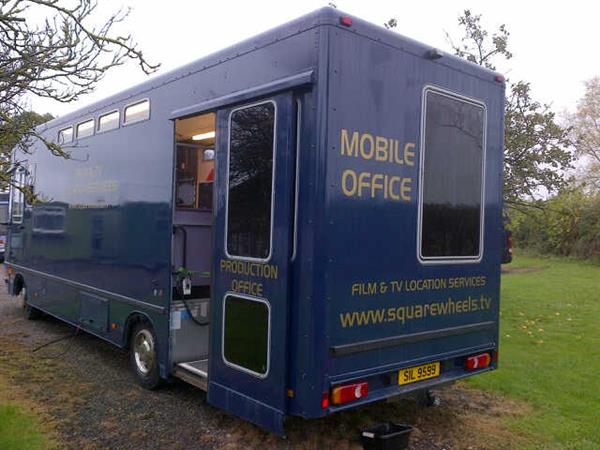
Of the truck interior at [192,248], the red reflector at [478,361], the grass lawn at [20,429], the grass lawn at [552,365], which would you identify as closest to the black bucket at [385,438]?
the red reflector at [478,361]

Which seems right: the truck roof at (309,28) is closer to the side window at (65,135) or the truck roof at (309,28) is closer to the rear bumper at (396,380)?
the side window at (65,135)

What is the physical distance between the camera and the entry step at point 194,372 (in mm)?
4754

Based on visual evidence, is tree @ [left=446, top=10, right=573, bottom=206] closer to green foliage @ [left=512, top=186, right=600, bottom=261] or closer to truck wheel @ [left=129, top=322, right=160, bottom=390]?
truck wheel @ [left=129, top=322, right=160, bottom=390]

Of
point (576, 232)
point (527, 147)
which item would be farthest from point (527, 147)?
point (576, 232)

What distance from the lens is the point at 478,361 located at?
187 inches

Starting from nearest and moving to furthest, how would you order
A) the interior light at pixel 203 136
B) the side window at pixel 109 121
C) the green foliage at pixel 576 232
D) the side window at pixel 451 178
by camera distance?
the side window at pixel 451 178, the interior light at pixel 203 136, the side window at pixel 109 121, the green foliage at pixel 576 232

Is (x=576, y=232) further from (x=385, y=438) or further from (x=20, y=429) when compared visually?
(x=20, y=429)

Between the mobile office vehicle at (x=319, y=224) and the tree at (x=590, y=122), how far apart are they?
2977cm

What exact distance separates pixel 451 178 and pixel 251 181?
5.32ft

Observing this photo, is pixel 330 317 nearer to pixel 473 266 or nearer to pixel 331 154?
pixel 331 154

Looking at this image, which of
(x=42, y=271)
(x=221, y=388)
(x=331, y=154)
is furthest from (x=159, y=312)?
(x=42, y=271)

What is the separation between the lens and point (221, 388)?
431cm

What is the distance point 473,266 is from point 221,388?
2285mm

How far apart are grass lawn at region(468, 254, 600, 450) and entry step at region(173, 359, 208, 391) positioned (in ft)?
8.80
